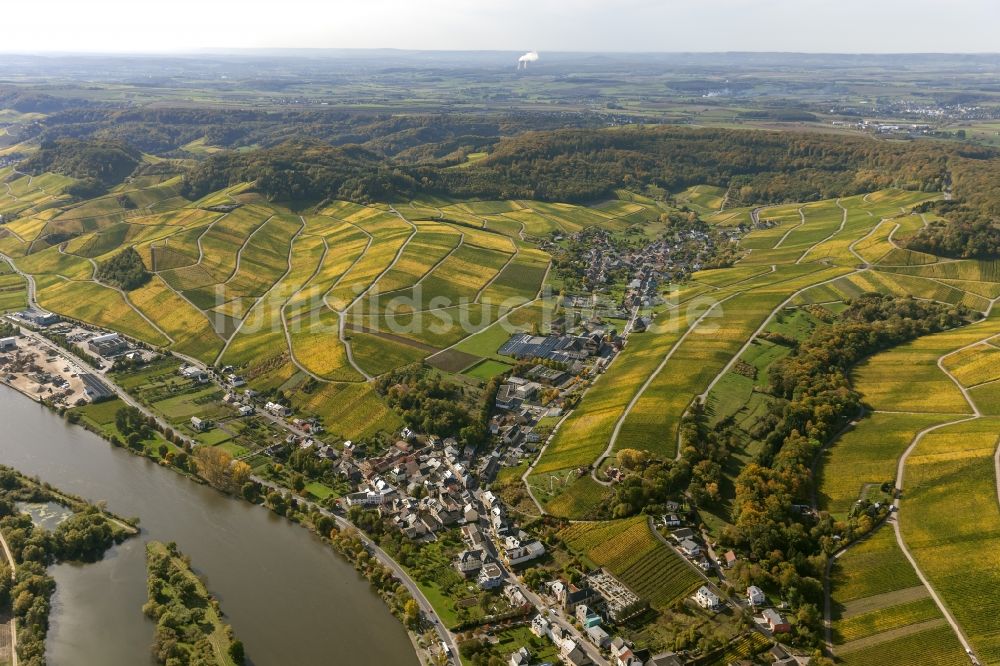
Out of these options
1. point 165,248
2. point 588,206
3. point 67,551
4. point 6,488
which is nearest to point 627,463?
point 67,551

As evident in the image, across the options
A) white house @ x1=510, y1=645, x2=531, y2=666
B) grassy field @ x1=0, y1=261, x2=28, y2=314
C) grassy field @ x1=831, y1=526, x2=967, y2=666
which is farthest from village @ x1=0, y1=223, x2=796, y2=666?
grassy field @ x1=0, y1=261, x2=28, y2=314

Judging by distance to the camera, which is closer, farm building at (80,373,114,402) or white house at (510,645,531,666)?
white house at (510,645,531,666)

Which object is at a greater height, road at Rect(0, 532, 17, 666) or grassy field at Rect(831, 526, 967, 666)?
grassy field at Rect(831, 526, 967, 666)

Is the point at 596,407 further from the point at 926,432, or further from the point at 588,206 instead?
the point at 588,206

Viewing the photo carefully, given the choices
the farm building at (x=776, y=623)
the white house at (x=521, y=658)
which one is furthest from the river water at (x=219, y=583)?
the farm building at (x=776, y=623)

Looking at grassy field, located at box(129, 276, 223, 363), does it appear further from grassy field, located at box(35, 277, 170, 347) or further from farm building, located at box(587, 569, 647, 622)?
farm building, located at box(587, 569, 647, 622)
